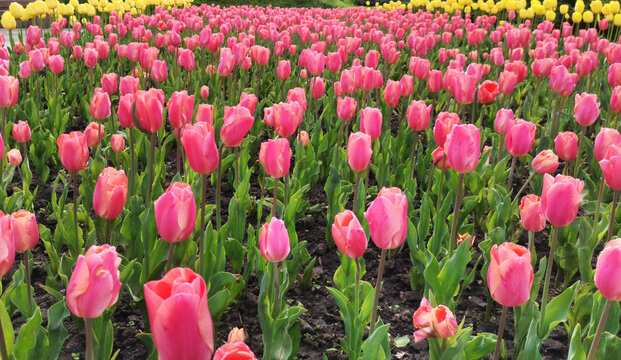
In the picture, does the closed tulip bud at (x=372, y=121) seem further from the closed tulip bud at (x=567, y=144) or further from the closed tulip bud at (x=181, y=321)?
the closed tulip bud at (x=181, y=321)

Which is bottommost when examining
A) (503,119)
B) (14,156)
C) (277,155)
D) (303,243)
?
(303,243)

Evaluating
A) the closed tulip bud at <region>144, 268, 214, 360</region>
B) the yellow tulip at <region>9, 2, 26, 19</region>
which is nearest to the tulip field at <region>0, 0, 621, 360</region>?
the closed tulip bud at <region>144, 268, 214, 360</region>

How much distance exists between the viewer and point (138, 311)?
7.48 ft

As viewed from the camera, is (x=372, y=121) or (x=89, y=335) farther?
(x=372, y=121)

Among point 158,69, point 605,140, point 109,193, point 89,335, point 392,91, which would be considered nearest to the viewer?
point 89,335

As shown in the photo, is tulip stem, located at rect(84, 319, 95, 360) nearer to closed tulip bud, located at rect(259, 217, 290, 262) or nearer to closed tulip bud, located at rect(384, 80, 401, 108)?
closed tulip bud, located at rect(259, 217, 290, 262)

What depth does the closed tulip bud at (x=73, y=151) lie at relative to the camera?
6.84 feet

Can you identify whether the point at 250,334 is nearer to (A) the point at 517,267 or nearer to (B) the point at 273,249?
(B) the point at 273,249

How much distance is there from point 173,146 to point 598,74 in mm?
4349

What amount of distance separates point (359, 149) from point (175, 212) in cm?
91

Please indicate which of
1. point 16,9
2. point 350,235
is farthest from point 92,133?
point 16,9

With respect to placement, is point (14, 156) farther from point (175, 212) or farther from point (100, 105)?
point (175, 212)

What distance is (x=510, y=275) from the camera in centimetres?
135

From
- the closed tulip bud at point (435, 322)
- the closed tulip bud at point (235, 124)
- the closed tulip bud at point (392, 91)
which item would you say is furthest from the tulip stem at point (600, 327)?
the closed tulip bud at point (392, 91)
